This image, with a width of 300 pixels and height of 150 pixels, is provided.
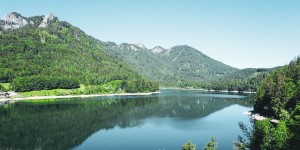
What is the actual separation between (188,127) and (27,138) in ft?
188

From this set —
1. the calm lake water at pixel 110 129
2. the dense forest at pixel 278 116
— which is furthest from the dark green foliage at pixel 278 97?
the calm lake water at pixel 110 129

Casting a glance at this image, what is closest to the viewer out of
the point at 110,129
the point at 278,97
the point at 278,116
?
the point at 110,129

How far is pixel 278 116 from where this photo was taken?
357ft

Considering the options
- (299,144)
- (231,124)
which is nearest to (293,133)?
(299,144)

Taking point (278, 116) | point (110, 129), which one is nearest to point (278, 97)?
point (278, 116)

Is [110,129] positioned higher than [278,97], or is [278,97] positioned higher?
[278,97]

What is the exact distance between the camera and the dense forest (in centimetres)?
4750

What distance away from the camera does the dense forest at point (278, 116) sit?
47500 millimetres

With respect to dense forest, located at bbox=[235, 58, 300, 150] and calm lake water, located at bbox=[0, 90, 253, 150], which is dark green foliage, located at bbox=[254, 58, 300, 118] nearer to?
dense forest, located at bbox=[235, 58, 300, 150]

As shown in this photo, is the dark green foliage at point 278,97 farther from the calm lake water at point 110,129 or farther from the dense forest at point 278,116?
the calm lake water at point 110,129

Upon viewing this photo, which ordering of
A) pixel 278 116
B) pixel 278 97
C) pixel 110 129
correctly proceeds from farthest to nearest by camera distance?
pixel 278 97
pixel 278 116
pixel 110 129

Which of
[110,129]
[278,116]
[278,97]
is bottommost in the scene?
[110,129]

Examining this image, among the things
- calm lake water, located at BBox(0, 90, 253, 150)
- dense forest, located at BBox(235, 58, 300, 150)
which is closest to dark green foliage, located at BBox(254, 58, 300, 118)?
dense forest, located at BBox(235, 58, 300, 150)

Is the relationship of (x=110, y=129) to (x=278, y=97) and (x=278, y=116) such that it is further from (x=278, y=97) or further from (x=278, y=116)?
(x=278, y=97)
